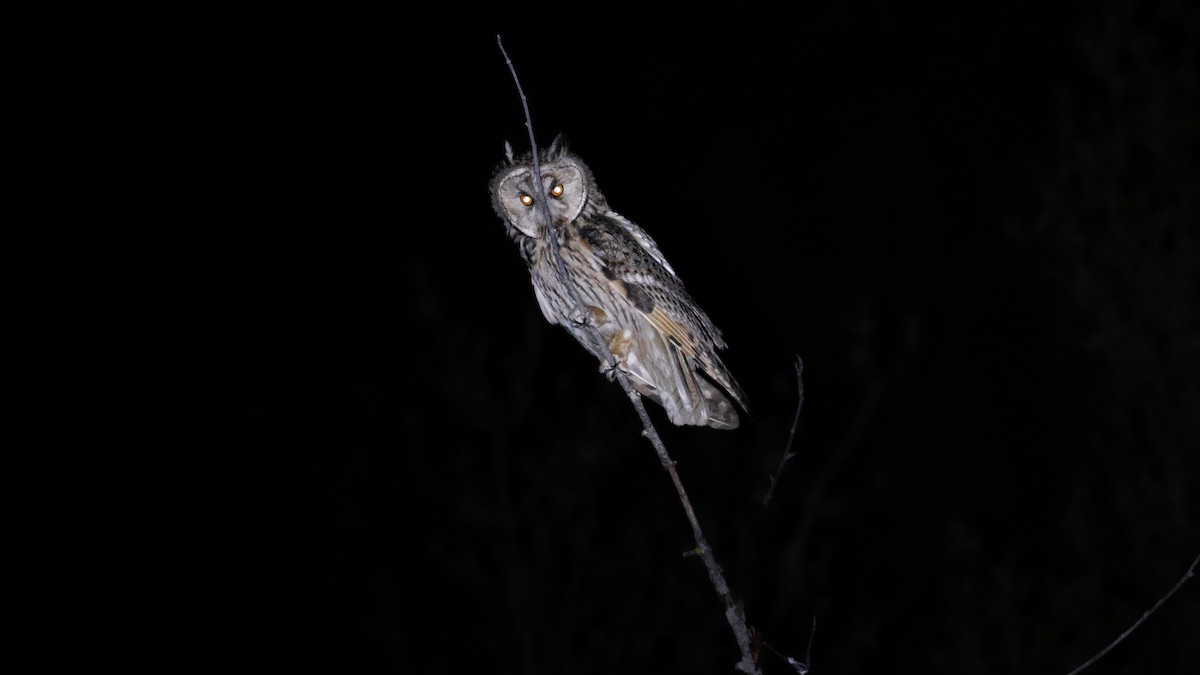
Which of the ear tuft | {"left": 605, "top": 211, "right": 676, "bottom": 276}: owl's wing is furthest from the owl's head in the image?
{"left": 605, "top": 211, "right": 676, "bottom": 276}: owl's wing

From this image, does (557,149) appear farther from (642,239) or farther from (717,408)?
(717,408)

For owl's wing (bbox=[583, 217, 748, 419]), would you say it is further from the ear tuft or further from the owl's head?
the ear tuft

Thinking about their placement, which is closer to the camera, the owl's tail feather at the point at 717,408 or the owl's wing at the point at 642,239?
the owl's tail feather at the point at 717,408

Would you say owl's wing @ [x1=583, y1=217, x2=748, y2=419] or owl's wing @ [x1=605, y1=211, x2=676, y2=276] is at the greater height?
owl's wing @ [x1=605, y1=211, x2=676, y2=276]

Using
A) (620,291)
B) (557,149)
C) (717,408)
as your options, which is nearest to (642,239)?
(620,291)

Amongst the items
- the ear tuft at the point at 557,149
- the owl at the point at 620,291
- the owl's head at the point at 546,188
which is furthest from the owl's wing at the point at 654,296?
the ear tuft at the point at 557,149

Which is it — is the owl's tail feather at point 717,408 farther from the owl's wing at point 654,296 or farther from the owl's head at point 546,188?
the owl's head at point 546,188

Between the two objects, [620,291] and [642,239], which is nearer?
[620,291]
